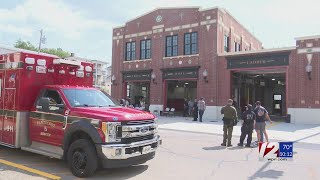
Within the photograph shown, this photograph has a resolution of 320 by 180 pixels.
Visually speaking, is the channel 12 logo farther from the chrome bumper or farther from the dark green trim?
the dark green trim

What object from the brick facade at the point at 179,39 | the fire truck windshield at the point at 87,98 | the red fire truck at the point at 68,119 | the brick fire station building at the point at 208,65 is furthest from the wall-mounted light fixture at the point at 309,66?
the fire truck windshield at the point at 87,98

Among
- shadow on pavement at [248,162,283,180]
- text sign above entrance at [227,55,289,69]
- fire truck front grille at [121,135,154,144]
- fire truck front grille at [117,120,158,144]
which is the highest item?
text sign above entrance at [227,55,289,69]

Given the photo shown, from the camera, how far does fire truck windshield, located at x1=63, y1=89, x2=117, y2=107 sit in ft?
25.7

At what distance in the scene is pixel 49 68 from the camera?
8961 millimetres

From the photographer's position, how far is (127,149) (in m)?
6.88

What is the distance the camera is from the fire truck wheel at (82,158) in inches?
270

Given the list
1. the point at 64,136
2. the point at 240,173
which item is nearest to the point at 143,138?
the point at 64,136

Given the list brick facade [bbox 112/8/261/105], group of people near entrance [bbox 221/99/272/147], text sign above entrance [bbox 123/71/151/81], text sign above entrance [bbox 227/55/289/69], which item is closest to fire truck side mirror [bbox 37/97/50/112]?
group of people near entrance [bbox 221/99/272/147]

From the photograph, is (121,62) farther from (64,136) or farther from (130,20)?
(64,136)

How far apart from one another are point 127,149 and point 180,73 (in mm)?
22516

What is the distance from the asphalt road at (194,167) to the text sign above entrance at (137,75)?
20.3 m

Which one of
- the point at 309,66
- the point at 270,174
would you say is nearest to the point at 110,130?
the point at 270,174

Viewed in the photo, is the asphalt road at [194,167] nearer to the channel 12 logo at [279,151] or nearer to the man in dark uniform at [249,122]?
the channel 12 logo at [279,151]

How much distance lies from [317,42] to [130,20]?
712 inches
